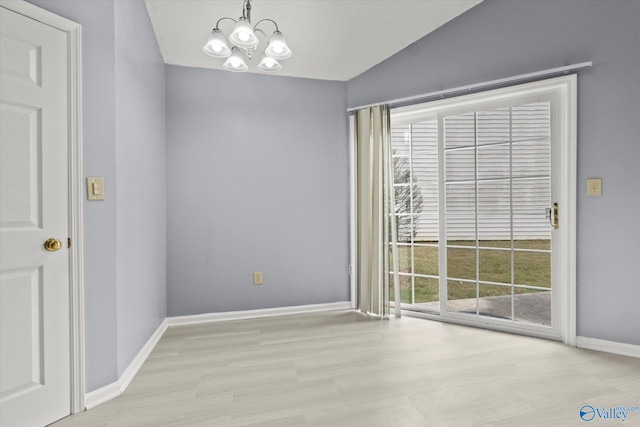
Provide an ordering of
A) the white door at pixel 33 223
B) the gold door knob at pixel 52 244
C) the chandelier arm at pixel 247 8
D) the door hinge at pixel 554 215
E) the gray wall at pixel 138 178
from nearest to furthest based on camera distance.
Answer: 1. the white door at pixel 33 223
2. the gold door knob at pixel 52 244
3. the gray wall at pixel 138 178
4. the chandelier arm at pixel 247 8
5. the door hinge at pixel 554 215

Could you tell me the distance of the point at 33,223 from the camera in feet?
5.18

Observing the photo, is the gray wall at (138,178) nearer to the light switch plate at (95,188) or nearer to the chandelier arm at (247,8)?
the light switch plate at (95,188)

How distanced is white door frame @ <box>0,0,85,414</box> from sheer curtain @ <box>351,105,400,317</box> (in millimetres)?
2321

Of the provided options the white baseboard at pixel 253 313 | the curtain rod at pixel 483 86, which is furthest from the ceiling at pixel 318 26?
the white baseboard at pixel 253 313

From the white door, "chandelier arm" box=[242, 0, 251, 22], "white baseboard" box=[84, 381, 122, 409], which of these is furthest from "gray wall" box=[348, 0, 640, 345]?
"white baseboard" box=[84, 381, 122, 409]

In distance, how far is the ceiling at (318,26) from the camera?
7.82 feet

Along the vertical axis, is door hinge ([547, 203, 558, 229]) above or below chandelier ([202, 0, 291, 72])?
below

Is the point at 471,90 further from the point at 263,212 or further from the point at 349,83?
the point at 263,212

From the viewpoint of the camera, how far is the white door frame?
1672mm

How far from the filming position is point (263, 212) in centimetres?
327

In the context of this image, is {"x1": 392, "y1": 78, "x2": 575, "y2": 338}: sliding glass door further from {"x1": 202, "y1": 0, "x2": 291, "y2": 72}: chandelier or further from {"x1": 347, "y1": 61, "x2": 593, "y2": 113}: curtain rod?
{"x1": 202, "y1": 0, "x2": 291, "y2": 72}: chandelier

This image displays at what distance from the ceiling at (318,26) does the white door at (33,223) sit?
1030 millimetres

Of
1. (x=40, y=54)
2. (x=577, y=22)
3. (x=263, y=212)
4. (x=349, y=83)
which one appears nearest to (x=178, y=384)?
(x=263, y=212)

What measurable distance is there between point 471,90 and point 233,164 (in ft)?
7.38
